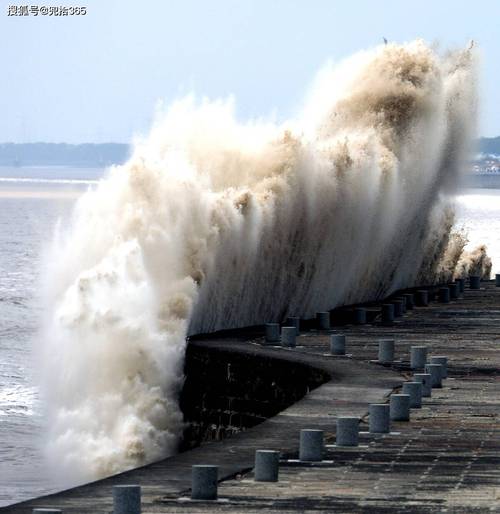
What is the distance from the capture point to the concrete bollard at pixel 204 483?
15117 millimetres

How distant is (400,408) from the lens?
2020 cm

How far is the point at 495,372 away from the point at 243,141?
12769 mm

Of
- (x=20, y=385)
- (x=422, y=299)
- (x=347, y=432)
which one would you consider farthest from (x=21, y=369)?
(x=347, y=432)

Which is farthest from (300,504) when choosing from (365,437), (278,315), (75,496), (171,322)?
(278,315)

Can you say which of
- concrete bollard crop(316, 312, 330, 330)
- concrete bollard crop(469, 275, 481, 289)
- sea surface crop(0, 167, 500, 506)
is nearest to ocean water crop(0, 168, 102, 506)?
sea surface crop(0, 167, 500, 506)

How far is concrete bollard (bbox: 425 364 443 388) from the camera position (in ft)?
77.0

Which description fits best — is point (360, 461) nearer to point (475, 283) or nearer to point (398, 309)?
point (398, 309)

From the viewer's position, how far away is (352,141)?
41500mm

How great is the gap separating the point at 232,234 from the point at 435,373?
10410mm

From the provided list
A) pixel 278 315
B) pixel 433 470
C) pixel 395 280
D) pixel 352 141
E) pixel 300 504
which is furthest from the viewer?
pixel 395 280

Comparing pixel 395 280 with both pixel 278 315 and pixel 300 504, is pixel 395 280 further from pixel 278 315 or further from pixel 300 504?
pixel 300 504

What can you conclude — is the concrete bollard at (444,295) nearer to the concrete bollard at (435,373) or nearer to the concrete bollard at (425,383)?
the concrete bollard at (435,373)

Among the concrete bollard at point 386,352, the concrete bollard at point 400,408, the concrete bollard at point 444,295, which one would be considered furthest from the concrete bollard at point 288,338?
the concrete bollard at point 444,295

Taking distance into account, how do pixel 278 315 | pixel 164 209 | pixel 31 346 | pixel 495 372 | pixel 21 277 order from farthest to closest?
pixel 21 277
pixel 31 346
pixel 278 315
pixel 164 209
pixel 495 372
